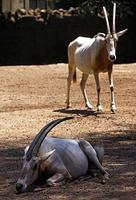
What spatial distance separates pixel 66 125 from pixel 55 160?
4.52m

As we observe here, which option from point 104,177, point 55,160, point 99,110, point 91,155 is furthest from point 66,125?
point 55,160

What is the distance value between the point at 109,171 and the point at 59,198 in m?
1.36

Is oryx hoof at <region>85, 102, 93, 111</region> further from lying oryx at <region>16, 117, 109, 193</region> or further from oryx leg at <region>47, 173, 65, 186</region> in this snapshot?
oryx leg at <region>47, 173, 65, 186</region>

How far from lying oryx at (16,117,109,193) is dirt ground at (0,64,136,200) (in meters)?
0.12

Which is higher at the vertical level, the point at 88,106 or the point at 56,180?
the point at 56,180

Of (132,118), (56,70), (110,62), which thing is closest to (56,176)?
(132,118)

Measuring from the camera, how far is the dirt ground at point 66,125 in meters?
6.76

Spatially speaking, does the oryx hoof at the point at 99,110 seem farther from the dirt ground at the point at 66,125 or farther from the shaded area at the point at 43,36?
the shaded area at the point at 43,36

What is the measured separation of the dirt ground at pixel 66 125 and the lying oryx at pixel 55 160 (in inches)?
4.8

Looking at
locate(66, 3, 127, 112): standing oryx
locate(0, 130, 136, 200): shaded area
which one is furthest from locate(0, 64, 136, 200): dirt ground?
locate(66, 3, 127, 112): standing oryx

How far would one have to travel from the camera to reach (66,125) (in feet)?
37.6

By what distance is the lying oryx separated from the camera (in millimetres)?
6566

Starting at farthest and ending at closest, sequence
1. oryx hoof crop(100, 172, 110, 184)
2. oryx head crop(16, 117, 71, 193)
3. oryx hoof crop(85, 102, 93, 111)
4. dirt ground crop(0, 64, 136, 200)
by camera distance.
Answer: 1. oryx hoof crop(85, 102, 93, 111)
2. oryx hoof crop(100, 172, 110, 184)
3. dirt ground crop(0, 64, 136, 200)
4. oryx head crop(16, 117, 71, 193)

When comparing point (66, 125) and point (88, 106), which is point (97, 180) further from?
point (88, 106)
